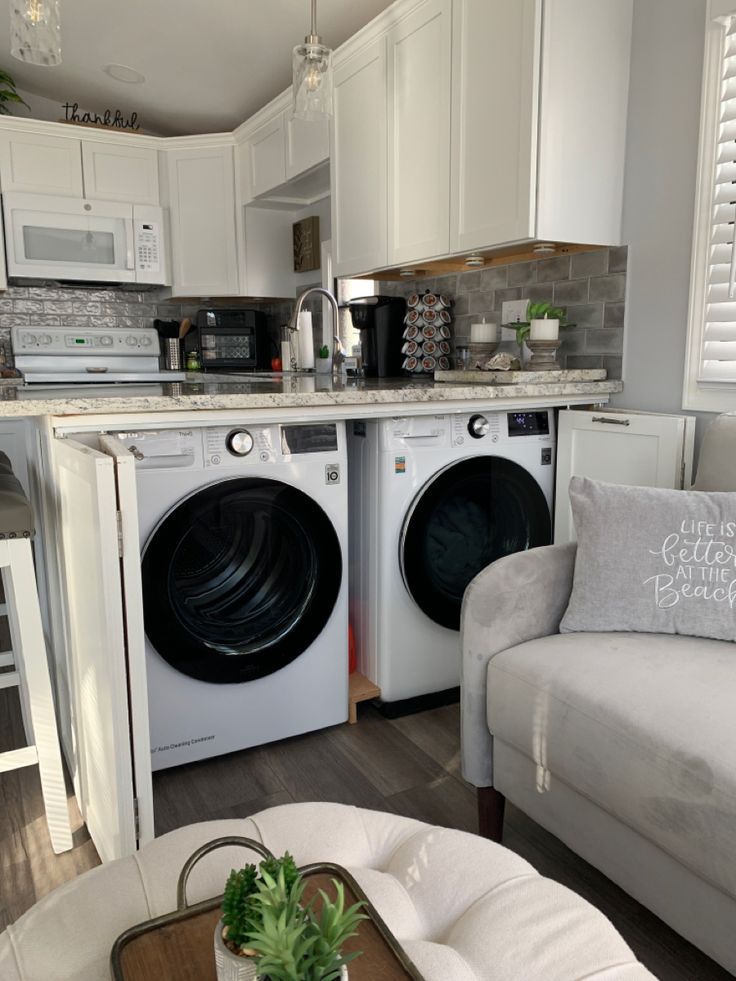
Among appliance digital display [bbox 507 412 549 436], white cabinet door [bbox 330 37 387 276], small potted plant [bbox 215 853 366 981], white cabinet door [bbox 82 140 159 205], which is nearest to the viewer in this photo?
small potted plant [bbox 215 853 366 981]

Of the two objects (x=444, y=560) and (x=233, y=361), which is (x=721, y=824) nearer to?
(x=444, y=560)

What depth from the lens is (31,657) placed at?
162 cm

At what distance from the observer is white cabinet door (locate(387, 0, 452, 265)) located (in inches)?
99.3

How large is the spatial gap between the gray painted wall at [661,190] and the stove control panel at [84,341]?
3253mm

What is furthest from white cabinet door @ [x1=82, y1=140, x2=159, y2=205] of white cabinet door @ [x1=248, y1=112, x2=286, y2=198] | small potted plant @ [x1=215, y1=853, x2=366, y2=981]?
small potted plant @ [x1=215, y1=853, x2=366, y2=981]

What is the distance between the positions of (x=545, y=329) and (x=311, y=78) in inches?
43.3

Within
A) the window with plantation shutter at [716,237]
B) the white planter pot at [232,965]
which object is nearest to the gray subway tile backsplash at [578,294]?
the window with plantation shutter at [716,237]

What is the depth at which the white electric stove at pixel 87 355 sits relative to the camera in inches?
172

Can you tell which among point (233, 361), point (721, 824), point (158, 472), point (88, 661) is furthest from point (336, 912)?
point (233, 361)

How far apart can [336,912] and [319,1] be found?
3.44m

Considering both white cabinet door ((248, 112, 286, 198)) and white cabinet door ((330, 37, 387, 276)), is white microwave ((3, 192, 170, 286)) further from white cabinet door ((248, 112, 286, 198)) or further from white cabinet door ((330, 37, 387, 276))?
white cabinet door ((330, 37, 387, 276))

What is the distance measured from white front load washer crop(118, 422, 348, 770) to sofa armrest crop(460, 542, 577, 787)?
587 millimetres

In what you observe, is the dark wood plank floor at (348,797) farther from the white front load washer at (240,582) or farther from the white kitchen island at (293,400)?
the white kitchen island at (293,400)

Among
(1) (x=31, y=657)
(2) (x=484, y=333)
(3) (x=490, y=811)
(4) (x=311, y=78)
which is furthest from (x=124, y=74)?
(3) (x=490, y=811)
